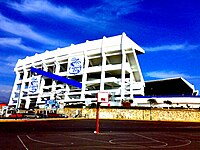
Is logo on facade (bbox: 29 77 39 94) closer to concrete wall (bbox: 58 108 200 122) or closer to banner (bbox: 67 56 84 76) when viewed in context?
Answer: banner (bbox: 67 56 84 76)

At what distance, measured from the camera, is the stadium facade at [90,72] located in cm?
7256

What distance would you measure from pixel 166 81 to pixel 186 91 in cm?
660

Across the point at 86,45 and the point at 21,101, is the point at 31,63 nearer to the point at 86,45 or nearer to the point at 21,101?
the point at 21,101

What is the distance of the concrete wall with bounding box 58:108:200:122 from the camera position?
5153cm

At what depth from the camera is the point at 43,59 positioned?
9212 cm

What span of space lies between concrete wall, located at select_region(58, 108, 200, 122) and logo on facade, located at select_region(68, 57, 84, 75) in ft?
56.8

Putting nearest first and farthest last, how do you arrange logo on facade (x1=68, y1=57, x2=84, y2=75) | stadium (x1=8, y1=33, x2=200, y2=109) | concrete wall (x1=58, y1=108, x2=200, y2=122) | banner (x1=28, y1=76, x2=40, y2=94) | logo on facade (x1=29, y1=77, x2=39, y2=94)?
concrete wall (x1=58, y1=108, x2=200, y2=122) < stadium (x1=8, y1=33, x2=200, y2=109) < logo on facade (x1=68, y1=57, x2=84, y2=75) < banner (x1=28, y1=76, x2=40, y2=94) < logo on facade (x1=29, y1=77, x2=39, y2=94)

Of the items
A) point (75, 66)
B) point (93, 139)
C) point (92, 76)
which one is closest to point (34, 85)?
point (75, 66)

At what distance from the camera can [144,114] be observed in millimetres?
55469

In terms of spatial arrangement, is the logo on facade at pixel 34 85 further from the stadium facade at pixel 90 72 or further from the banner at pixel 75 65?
the banner at pixel 75 65

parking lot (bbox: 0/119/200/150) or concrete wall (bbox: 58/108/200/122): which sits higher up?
concrete wall (bbox: 58/108/200/122)

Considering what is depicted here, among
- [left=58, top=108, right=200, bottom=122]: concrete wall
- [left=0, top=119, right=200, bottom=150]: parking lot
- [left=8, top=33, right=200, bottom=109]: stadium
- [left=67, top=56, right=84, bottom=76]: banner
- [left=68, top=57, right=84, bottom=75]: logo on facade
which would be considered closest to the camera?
[left=0, top=119, right=200, bottom=150]: parking lot

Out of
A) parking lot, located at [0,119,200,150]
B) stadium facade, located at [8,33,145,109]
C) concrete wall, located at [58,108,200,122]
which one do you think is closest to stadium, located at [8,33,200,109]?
stadium facade, located at [8,33,145,109]

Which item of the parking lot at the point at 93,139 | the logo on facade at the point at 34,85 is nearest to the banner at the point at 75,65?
the logo on facade at the point at 34,85
